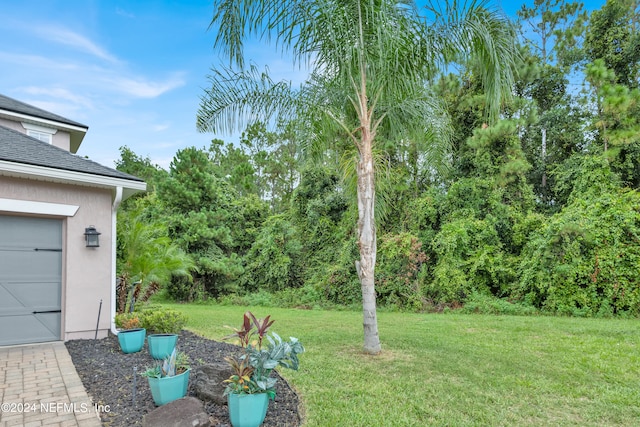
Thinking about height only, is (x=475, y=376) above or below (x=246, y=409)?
below

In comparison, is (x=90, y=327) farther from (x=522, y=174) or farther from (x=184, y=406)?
(x=522, y=174)

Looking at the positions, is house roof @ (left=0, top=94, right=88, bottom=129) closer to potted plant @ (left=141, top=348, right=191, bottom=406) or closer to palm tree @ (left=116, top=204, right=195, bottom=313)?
palm tree @ (left=116, top=204, right=195, bottom=313)

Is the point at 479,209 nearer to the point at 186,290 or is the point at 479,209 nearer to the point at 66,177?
the point at 66,177

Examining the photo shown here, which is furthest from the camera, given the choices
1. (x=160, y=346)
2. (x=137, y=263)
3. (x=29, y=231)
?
(x=137, y=263)

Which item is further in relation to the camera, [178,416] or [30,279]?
[30,279]

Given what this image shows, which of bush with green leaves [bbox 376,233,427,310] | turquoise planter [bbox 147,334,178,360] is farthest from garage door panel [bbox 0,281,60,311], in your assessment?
bush with green leaves [bbox 376,233,427,310]

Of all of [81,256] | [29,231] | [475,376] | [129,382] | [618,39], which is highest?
[618,39]

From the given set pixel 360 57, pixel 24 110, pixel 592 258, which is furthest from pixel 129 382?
pixel 592 258

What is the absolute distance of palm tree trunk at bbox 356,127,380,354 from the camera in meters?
5.89

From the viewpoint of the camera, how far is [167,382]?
→ 346 centimetres

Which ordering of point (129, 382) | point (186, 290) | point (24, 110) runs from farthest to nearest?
point (186, 290)
point (24, 110)
point (129, 382)

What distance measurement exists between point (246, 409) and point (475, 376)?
3.15 meters

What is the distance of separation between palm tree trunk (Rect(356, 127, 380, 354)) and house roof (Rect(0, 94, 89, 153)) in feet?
23.1

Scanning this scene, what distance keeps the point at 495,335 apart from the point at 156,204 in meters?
16.3
